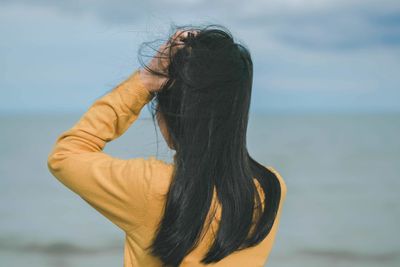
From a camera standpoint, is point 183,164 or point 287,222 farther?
point 287,222

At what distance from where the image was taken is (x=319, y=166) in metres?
14.0

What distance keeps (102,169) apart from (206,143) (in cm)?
22

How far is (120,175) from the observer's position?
4.36 feet

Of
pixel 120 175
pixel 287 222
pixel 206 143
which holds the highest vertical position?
pixel 287 222

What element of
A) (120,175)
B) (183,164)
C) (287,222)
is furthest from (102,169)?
(287,222)

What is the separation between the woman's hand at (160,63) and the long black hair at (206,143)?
11 millimetres

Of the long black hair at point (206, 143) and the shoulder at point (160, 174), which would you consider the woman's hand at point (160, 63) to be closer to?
the long black hair at point (206, 143)

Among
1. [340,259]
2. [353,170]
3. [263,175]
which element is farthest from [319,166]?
[263,175]

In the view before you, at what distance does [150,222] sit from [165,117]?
0.73 ft

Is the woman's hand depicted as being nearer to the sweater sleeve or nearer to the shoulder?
the sweater sleeve

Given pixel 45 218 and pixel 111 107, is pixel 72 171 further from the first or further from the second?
pixel 45 218

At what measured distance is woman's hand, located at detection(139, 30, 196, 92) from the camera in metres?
1.41

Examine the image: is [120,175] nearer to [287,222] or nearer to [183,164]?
[183,164]

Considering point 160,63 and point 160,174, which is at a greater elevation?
point 160,63
